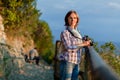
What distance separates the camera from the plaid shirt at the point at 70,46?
6875 millimetres

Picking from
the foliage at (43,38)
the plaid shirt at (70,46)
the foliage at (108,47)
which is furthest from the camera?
the foliage at (43,38)

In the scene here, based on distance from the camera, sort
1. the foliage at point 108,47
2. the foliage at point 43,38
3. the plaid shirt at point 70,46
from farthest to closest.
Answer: the foliage at point 43,38 < the foliage at point 108,47 < the plaid shirt at point 70,46

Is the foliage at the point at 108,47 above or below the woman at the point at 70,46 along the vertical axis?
above

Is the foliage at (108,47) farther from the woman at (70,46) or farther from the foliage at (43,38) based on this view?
the foliage at (43,38)

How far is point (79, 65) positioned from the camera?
718 centimetres

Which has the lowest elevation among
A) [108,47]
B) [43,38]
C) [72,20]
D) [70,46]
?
[70,46]

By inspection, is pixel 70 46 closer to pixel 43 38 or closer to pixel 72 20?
pixel 72 20

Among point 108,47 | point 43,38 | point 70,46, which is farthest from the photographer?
point 43,38

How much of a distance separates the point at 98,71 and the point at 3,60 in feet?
25.8

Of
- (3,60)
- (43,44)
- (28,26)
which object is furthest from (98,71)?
(43,44)

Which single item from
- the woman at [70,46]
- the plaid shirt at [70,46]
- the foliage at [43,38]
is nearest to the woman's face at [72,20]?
the woman at [70,46]

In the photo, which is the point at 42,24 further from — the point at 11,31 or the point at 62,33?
the point at 62,33

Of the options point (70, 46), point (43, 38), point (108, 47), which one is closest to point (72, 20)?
point (70, 46)

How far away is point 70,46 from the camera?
22.5 feet
